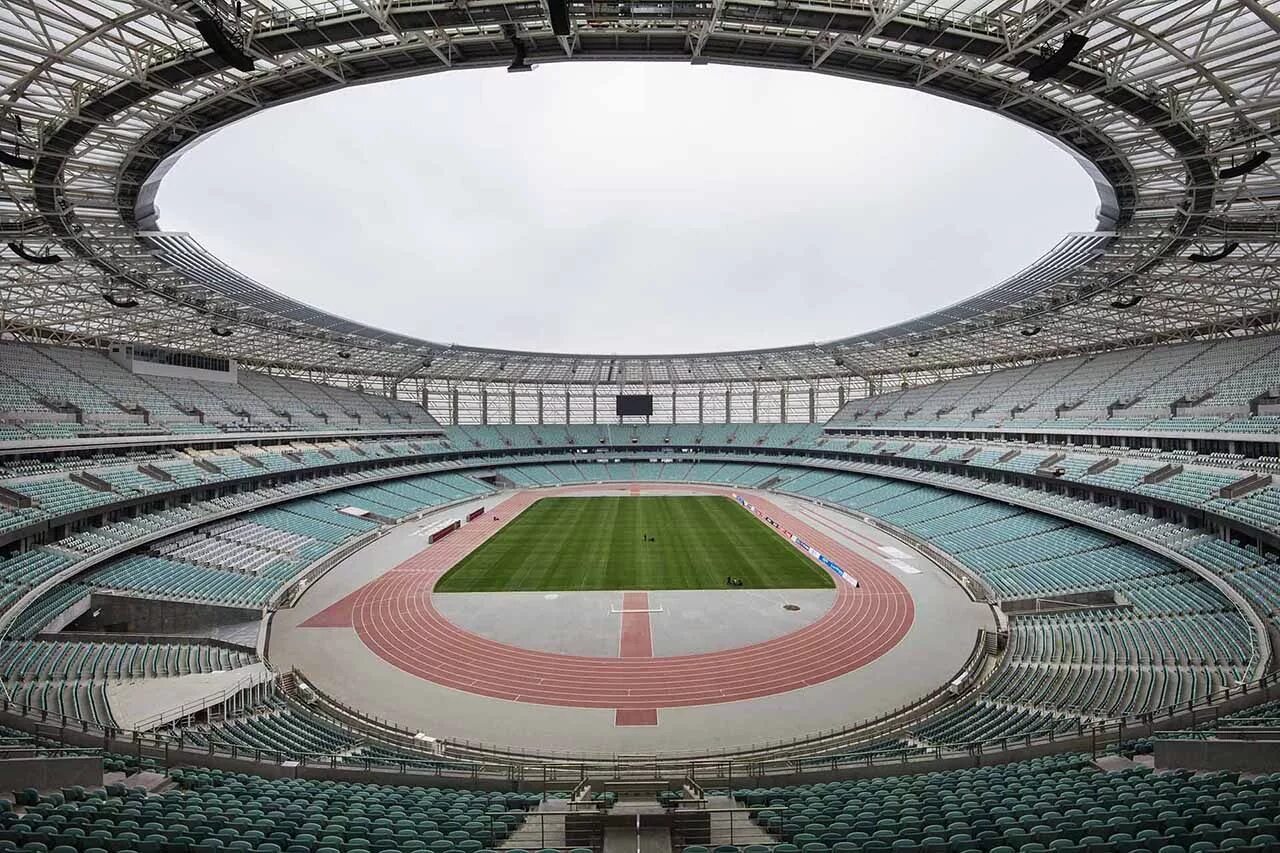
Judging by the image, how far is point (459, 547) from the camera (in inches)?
1523

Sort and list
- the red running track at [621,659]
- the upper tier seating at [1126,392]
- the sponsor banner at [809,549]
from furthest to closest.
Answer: the sponsor banner at [809,549], the upper tier seating at [1126,392], the red running track at [621,659]

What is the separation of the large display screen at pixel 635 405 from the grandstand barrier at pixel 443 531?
3302 centimetres

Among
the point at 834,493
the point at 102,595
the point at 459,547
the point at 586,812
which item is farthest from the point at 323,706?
the point at 834,493

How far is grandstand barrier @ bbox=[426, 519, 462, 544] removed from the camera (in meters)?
40.1

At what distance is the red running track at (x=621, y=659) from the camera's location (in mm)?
19531

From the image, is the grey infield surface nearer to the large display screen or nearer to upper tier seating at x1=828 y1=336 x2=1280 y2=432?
upper tier seating at x1=828 y1=336 x2=1280 y2=432

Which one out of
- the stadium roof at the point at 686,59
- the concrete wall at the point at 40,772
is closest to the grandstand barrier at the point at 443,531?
the stadium roof at the point at 686,59

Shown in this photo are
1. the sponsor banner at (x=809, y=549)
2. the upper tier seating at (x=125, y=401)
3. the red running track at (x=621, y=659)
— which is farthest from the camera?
the sponsor banner at (x=809, y=549)

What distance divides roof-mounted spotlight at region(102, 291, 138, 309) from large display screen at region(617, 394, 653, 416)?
5090cm

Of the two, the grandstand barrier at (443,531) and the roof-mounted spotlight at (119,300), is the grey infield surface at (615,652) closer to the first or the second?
the grandstand barrier at (443,531)

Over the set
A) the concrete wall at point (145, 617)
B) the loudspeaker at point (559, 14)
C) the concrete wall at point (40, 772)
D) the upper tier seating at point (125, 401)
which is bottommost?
the concrete wall at point (145, 617)

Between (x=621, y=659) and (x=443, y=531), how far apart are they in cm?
2402

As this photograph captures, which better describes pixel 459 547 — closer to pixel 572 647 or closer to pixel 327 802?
pixel 572 647

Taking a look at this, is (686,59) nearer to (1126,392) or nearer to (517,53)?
(517,53)
